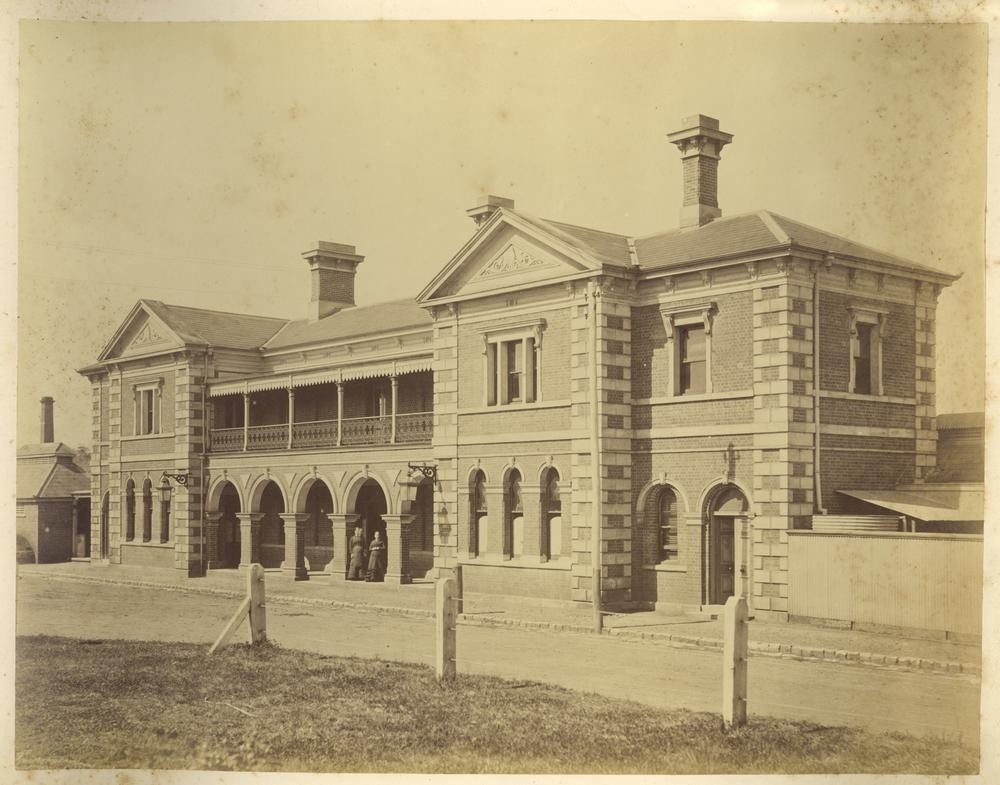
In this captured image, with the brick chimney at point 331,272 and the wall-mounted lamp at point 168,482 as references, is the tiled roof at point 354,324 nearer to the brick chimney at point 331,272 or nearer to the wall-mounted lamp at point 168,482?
the brick chimney at point 331,272

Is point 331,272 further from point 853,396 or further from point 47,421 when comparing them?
point 853,396

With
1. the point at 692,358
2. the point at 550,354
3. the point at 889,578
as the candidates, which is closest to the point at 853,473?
the point at 889,578

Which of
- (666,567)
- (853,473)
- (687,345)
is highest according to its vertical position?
(687,345)

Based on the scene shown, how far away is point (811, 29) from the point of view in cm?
1526

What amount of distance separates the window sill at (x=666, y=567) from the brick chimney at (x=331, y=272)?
27.2ft

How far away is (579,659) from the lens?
1855 centimetres

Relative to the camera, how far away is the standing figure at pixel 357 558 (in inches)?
1293

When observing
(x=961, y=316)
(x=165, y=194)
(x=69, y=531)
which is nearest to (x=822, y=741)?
(x=961, y=316)

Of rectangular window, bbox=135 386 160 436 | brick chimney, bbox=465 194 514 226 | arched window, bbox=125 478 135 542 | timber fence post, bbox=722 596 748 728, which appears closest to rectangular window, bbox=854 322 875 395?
brick chimney, bbox=465 194 514 226

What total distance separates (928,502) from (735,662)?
30.1 feet

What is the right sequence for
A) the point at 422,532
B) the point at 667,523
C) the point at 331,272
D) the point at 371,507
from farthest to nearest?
the point at 371,507
the point at 422,532
the point at 667,523
the point at 331,272

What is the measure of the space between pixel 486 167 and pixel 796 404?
332 inches

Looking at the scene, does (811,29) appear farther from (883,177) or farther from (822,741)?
(822,741)

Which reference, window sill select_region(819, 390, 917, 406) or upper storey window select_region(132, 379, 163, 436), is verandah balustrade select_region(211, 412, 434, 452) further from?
window sill select_region(819, 390, 917, 406)
